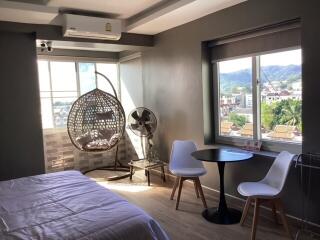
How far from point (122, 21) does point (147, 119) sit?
148 centimetres

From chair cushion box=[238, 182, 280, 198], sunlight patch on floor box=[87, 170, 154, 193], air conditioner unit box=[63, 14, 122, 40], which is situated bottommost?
sunlight patch on floor box=[87, 170, 154, 193]

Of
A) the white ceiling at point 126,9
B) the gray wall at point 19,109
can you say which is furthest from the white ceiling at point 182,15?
the gray wall at point 19,109

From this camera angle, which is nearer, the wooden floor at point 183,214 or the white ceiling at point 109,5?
the wooden floor at point 183,214

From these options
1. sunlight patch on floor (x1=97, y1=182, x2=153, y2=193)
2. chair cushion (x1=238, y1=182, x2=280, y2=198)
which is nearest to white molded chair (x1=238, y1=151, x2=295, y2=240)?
chair cushion (x1=238, y1=182, x2=280, y2=198)

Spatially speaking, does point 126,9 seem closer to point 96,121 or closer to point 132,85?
point 96,121

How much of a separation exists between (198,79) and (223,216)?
1.75 meters

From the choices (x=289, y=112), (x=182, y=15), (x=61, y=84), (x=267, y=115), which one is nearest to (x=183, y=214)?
(x=267, y=115)

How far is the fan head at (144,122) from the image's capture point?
4633mm

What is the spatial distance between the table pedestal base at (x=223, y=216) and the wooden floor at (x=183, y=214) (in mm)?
68

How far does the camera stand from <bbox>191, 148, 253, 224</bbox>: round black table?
120 inches

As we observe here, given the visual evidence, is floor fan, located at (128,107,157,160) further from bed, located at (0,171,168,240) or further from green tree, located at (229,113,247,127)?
bed, located at (0,171,168,240)

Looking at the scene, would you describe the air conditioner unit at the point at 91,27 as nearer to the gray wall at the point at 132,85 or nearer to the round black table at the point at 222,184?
the gray wall at the point at 132,85

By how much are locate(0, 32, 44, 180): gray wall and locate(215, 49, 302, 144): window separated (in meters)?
2.38

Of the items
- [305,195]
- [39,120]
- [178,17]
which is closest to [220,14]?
[178,17]
